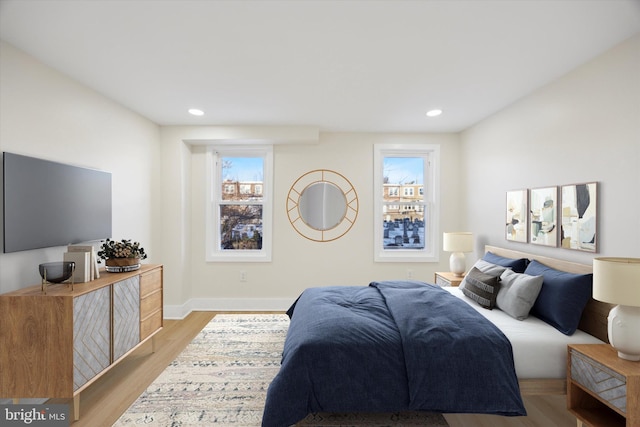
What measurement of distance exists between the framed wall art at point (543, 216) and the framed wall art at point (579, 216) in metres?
0.08

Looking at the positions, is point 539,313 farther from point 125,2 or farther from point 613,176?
point 125,2

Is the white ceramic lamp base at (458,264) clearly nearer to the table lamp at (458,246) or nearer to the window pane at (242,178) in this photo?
the table lamp at (458,246)

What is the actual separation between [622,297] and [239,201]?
4.05 meters

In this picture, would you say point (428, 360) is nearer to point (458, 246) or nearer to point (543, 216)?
point (543, 216)

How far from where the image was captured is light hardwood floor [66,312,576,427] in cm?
212

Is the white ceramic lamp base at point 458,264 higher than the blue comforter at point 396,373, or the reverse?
the white ceramic lamp base at point 458,264

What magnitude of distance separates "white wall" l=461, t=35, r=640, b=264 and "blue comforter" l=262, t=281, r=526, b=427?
1.16m

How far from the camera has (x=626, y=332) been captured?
5.62 feet

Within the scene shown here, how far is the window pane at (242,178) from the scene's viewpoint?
460 cm

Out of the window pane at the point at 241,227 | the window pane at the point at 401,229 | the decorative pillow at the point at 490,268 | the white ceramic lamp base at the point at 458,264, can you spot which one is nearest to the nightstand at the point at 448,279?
the white ceramic lamp base at the point at 458,264

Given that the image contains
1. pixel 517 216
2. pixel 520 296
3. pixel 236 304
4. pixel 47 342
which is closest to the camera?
pixel 47 342

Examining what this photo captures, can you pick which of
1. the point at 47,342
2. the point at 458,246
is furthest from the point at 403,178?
the point at 47,342

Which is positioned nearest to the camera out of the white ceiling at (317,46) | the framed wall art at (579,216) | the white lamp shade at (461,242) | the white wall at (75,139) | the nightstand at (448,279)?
the white ceiling at (317,46)

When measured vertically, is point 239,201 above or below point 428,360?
above
